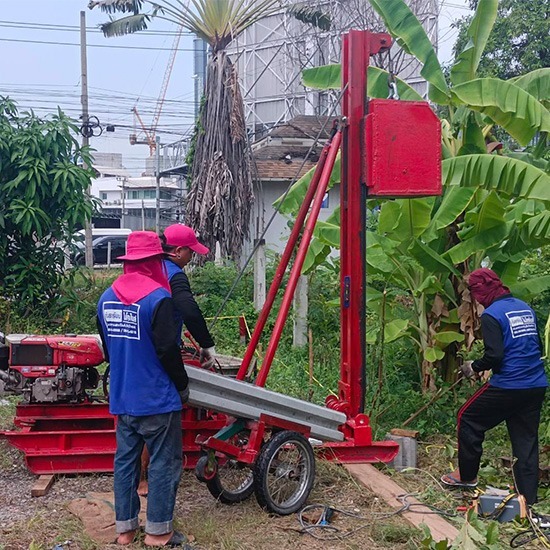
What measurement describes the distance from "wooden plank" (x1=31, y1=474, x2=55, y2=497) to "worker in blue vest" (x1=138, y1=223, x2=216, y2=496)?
0.77 m

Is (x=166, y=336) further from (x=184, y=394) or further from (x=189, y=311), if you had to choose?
(x=189, y=311)

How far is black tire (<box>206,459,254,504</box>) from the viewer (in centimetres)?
606

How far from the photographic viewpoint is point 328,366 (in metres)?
10.3

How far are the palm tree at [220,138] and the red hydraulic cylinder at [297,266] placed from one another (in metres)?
9.30

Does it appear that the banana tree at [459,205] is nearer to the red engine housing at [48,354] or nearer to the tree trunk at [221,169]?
the red engine housing at [48,354]

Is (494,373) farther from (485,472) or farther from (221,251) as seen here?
(221,251)

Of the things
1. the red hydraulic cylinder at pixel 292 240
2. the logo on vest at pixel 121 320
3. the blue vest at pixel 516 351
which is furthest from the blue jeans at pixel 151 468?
the blue vest at pixel 516 351

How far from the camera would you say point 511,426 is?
6598 millimetres

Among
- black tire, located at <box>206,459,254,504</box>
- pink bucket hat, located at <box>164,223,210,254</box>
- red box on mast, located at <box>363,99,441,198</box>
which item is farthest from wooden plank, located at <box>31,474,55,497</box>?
red box on mast, located at <box>363,99,441,198</box>

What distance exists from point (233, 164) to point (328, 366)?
7.03 m

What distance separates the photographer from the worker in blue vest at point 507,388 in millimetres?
6379

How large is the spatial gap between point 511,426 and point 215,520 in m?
2.65

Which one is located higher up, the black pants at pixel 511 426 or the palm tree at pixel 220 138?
the palm tree at pixel 220 138

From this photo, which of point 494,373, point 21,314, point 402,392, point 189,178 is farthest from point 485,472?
point 189,178
